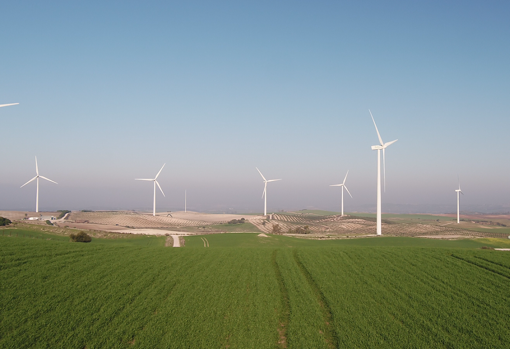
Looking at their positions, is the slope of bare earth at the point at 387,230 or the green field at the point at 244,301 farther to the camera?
the slope of bare earth at the point at 387,230

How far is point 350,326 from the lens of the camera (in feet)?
56.2

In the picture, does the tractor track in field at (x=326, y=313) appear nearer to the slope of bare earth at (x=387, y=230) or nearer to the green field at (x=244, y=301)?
the green field at (x=244, y=301)

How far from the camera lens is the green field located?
15539 millimetres

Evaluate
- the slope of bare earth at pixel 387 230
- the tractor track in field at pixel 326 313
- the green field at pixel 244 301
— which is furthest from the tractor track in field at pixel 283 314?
the slope of bare earth at pixel 387 230

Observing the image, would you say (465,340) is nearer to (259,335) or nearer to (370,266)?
(259,335)

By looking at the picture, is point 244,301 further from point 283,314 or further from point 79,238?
point 79,238

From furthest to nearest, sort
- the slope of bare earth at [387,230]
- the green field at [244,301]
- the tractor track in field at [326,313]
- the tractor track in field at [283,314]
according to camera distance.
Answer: the slope of bare earth at [387,230] → the tractor track in field at [283,314] → the tractor track in field at [326,313] → the green field at [244,301]

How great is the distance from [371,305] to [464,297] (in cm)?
632

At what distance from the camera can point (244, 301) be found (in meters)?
20.0

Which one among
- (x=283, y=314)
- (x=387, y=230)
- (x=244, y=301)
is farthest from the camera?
(x=387, y=230)

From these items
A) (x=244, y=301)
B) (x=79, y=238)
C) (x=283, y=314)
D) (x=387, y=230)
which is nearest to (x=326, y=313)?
(x=283, y=314)

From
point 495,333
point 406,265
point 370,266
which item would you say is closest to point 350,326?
point 495,333

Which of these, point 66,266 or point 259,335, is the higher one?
point 66,266

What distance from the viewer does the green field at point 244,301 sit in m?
15.5
